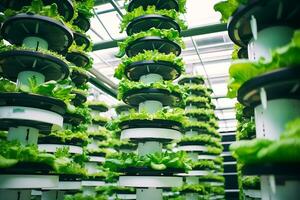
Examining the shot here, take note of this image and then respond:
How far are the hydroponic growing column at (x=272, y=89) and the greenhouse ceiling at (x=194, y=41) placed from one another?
561cm

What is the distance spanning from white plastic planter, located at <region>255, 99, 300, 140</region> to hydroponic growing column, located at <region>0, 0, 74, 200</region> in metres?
3.65

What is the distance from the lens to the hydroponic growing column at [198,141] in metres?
10.1

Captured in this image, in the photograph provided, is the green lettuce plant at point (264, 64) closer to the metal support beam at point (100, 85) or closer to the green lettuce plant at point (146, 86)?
the green lettuce plant at point (146, 86)

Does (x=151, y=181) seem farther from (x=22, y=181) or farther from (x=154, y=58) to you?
(x=154, y=58)

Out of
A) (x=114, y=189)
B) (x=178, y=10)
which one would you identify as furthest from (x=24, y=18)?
(x=114, y=189)

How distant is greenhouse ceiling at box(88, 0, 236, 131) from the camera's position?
1126 centimetres

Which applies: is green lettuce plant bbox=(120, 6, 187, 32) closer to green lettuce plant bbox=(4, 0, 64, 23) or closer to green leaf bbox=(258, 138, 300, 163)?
green lettuce plant bbox=(4, 0, 64, 23)

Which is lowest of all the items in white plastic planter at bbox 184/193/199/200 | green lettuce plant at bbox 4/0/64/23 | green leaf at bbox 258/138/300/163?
white plastic planter at bbox 184/193/199/200

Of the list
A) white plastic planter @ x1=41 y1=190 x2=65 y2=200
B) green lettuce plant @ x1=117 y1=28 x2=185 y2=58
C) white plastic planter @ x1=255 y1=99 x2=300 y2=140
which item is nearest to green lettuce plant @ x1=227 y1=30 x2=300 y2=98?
white plastic planter @ x1=255 y1=99 x2=300 y2=140

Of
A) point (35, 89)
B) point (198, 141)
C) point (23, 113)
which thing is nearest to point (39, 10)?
point (35, 89)

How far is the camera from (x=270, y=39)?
12.3 ft

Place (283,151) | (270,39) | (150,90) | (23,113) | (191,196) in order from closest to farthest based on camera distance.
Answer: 1. (283,151)
2. (270,39)
3. (23,113)
4. (150,90)
5. (191,196)

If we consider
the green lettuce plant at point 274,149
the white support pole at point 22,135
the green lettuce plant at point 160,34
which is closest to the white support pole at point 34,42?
the white support pole at point 22,135

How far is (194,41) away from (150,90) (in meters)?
8.28
